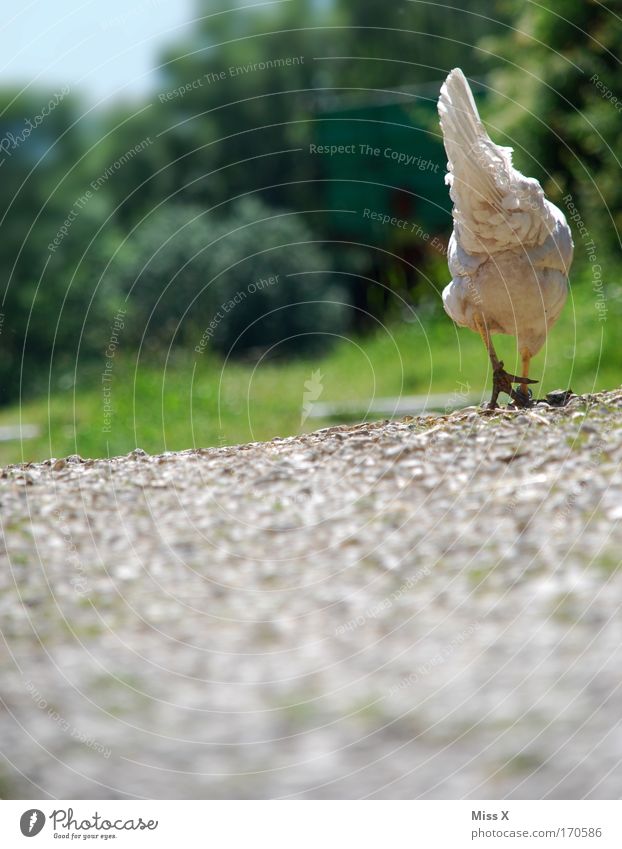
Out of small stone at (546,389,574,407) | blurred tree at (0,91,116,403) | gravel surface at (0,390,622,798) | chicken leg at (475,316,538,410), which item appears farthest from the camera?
blurred tree at (0,91,116,403)

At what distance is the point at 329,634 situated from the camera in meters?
3.06

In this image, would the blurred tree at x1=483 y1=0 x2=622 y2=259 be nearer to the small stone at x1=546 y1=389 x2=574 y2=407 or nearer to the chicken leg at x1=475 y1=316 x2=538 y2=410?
the chicken leg at x1=475 y1=316 x2=538 y2=410

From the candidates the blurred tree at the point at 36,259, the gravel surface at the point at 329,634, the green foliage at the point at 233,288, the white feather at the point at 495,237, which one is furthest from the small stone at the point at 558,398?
the blurred tree at the point at 36,259

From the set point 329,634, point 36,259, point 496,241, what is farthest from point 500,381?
point 36,259

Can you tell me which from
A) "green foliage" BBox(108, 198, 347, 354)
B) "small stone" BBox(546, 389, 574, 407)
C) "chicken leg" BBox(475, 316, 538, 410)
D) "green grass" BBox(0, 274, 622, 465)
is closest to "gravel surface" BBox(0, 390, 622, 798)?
"small stone" BBox(546, 389, 574, 407)

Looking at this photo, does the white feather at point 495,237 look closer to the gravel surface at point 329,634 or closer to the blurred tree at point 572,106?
the gravel surface at point 329,634

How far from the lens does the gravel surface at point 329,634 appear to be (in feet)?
8.54

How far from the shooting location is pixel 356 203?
73.7 feet

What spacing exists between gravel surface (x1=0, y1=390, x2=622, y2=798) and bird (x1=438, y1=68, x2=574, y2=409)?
2.04m

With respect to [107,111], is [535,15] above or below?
below

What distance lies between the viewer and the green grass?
1246 cm

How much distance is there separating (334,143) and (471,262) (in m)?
16.6
